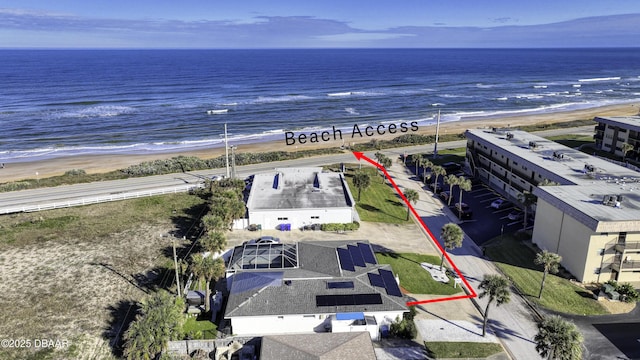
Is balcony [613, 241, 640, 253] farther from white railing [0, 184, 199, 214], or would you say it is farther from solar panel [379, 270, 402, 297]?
white railing [0, 184, 199, 214]

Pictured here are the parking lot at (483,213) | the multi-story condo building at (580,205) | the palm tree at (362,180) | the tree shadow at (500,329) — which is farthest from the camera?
the palm tree at (362,180)

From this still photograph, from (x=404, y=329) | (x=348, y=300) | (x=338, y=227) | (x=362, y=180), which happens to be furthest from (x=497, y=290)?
(x=362, y=180)

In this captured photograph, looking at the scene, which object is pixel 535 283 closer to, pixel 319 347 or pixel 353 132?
pixel 319 347

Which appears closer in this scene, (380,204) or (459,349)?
(459,349)

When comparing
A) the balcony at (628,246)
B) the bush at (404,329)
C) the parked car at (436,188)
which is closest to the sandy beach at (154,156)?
the parked car at (436,188)

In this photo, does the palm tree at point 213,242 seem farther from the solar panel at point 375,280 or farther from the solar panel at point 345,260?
the solar panel at point 375,280

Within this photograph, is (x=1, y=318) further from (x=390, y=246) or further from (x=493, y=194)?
(x=493, y=194)
